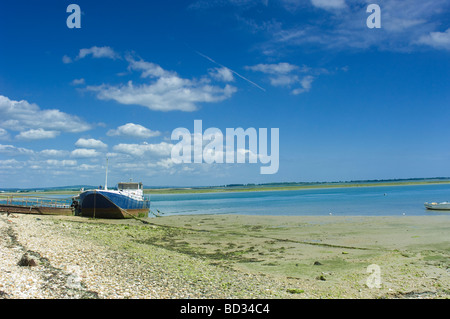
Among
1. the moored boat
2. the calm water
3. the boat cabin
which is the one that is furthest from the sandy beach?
the boat cabin

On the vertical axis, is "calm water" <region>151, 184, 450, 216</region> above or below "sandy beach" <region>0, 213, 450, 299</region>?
below

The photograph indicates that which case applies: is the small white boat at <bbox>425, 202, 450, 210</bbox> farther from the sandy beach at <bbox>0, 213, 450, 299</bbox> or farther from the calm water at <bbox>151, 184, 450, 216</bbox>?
the sandy beach at <bbox>0, 213, 450, 299</bbox>

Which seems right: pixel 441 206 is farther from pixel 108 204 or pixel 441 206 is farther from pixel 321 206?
pixel 108 204

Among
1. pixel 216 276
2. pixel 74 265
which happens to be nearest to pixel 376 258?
pixel 216 276

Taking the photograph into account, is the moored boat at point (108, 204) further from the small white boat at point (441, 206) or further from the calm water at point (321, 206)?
the small white boat at point (441, 206)

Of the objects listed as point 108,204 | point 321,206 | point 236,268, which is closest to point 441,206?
point 321,206

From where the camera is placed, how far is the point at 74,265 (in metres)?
14.4

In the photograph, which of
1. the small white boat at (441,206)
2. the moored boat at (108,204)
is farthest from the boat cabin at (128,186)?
the small white boat at (441,206)

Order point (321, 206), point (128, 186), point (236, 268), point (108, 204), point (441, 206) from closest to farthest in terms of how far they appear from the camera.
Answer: point (236, 268), point (108, 204), point (441, 206), point (128, 186), point (321, 206)

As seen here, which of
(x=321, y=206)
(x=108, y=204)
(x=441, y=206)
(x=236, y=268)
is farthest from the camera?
(x=321, y=206)
